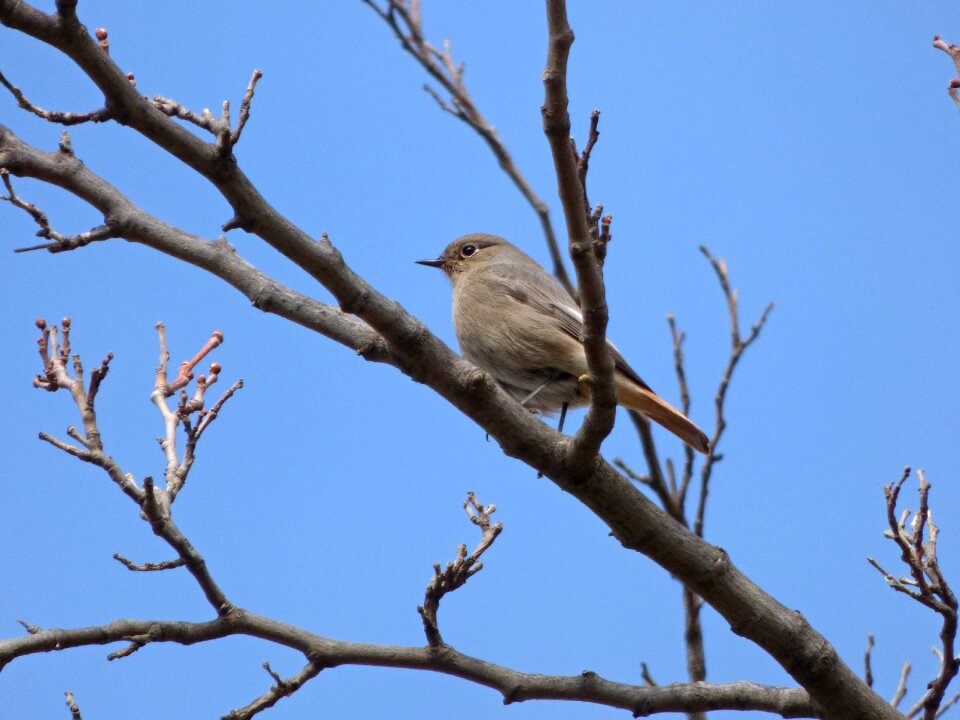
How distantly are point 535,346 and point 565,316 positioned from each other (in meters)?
0.34

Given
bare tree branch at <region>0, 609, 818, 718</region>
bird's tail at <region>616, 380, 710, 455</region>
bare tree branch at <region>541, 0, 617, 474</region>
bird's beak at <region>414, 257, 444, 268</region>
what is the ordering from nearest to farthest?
1. bare tree branch at <region>541, 0, 617, 474</region>
2. bare tree branch at <region>0, 609, 818, 718</region>
3. bird's tail at <region>616, 380, 710, 455</region>
4. bird's beak at <region>414, 257, 444, 268</region>

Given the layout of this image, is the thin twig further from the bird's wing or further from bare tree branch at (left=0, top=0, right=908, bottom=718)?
the bird's wing

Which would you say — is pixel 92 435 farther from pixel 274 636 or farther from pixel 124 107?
pixel 124 107

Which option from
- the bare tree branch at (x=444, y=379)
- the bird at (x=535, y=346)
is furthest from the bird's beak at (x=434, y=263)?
the bare tree branch at (x=444, y=379)

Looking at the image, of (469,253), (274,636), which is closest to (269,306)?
(274,636)

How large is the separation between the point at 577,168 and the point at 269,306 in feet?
3.79

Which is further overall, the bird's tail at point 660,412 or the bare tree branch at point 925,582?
the bird's tail at point 660,412

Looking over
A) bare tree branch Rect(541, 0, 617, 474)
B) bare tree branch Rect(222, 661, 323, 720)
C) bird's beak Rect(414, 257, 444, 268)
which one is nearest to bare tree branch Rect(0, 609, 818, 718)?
bare tree branch Rect(222, 661, 323, 720)

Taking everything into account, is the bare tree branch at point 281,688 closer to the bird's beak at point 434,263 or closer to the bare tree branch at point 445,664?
the bare tree branch at point 445,664

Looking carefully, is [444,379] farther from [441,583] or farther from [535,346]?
[535,346]

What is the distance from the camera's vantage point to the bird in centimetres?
538

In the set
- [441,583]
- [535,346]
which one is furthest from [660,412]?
[441,583]

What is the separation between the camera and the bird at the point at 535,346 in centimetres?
538

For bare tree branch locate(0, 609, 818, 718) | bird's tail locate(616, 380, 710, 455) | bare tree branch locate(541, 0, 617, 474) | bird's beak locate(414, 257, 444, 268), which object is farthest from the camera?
bird's beak locate(414, 257, 444, 268)
